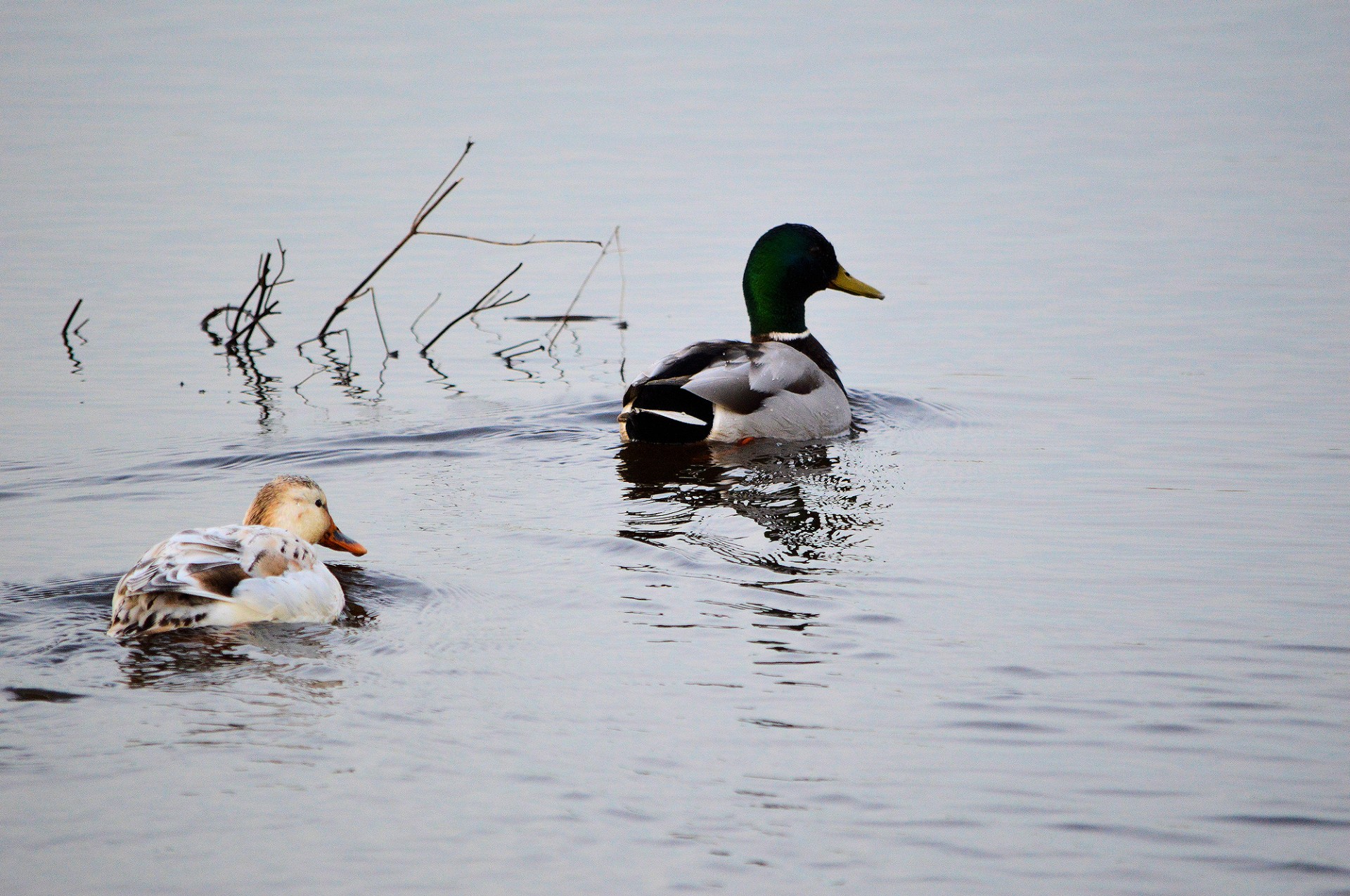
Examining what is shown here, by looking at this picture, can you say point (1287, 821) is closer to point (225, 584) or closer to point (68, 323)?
point (225, 584)

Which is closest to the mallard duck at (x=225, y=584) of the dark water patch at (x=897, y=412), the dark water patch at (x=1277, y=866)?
the dark water patch at (x=1277, y=866)

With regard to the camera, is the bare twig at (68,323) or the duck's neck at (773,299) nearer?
the duck's neck at (773,299)

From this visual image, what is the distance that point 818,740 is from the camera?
5328mm

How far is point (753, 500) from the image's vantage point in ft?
29.2

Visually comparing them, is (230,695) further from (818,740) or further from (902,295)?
(902,295)

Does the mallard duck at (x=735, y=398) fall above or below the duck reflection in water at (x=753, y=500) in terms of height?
above

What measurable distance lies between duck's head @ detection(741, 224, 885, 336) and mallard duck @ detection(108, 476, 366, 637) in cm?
589

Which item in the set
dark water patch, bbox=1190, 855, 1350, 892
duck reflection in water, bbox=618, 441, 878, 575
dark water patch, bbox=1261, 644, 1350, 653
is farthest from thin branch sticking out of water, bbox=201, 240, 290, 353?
dark water patch, bbox=1190, 855, 1350, 892

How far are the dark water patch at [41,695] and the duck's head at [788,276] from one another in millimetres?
7144

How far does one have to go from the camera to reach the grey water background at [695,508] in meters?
4.76

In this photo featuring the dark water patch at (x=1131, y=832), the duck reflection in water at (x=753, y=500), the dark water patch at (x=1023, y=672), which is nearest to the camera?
the dark water patch at (x=1131, y=832)

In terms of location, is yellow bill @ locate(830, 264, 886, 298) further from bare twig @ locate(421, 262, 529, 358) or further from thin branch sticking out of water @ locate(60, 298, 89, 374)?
thin branch sticking out of water @ locate(60, 298, 89, 374)

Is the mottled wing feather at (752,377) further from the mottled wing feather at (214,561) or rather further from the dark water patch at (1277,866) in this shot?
the dark water patch at (1277,866)

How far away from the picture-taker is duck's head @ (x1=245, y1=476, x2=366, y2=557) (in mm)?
7215
